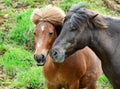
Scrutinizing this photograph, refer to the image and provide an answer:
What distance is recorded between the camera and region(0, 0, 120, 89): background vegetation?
8.44 m

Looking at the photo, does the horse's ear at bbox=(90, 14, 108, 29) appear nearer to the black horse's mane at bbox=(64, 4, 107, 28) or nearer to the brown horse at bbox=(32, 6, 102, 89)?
→ the black horse's mane at bbox=(64, 4, 107, 28)

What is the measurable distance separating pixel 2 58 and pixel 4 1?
227 cm

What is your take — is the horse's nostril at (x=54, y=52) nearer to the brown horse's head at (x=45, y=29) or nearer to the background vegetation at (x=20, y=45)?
the brown horse's head at (x=45, y=29)

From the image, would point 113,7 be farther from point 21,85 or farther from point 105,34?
point 105,34

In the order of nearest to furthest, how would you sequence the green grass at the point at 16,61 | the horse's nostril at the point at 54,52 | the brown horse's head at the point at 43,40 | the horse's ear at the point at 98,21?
1. the horse's nostril at the point at 54,52
2. the horse's ear at the point at 98,21
3. the brown horse's head at the point at 43,40
4. the green grass at the point at 16,61

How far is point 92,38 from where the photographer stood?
19.6ft

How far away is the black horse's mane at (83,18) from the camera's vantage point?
5824 mm

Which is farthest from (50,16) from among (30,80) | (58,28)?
(30,80)

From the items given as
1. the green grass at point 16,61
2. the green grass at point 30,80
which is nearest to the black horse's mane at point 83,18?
the green grass at point 30,80

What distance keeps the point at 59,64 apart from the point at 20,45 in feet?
9.70

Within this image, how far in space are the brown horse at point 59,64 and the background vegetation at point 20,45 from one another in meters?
1.40

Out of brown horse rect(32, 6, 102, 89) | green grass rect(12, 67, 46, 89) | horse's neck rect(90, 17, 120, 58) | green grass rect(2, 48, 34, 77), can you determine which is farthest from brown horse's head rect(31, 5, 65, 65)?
green grass rect(2, 48, 34, 77)

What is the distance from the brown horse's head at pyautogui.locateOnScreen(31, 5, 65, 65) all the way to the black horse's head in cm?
37

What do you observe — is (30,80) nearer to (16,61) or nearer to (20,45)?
(16,61)
